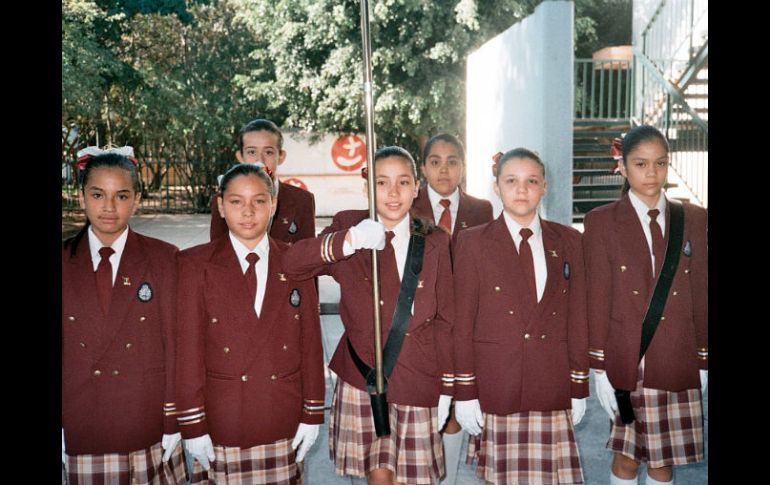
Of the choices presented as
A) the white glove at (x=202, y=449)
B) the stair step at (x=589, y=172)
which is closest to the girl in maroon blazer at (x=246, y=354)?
the white glove at (x=202, y=449)

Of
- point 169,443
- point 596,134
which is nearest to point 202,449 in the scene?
point 169,443

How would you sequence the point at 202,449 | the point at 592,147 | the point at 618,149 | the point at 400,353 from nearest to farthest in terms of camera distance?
the point at 202,449, the point at 400,353, the point at 618,149, the point at 592,147

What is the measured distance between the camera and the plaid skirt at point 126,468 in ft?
8.56

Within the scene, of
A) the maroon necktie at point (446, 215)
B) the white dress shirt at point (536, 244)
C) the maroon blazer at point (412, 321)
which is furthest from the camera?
the maroon necktie at point (446, 215)

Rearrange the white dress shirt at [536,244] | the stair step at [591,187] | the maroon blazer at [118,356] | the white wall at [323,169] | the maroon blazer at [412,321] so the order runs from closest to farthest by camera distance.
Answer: the maroon blazer at [118,356] → the maroon blazer at [412,321] → the white dress shirt at [536,244] → the stair step at [591,187] → the white wall at [323,169]

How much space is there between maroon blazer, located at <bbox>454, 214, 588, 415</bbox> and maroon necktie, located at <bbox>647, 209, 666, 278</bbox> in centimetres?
36

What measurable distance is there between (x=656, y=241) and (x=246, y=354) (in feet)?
5.78

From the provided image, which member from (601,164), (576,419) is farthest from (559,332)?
(601,164)

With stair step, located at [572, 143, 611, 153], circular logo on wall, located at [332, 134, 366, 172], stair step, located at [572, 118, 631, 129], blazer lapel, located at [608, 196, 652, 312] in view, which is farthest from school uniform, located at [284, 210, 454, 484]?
circular logo on wall, located at [332, 134, 366, 172]

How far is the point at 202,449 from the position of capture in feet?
8.54

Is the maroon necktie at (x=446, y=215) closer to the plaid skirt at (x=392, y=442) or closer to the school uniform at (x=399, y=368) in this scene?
the school uniform at (x=399, y=368)

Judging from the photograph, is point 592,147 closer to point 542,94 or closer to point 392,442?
point 542,94

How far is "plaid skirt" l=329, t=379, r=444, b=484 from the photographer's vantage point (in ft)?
9.14
